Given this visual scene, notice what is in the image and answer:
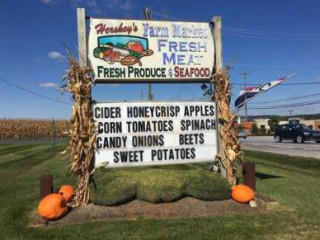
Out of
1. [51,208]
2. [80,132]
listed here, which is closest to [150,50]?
[80,132]

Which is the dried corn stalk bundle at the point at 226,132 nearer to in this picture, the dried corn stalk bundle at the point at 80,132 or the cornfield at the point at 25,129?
the dried corn stalk bundle at the point at 80,132

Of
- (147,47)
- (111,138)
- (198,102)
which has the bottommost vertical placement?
(111,138)

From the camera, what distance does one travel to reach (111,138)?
8.94 metres

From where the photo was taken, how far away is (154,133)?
9.23 m

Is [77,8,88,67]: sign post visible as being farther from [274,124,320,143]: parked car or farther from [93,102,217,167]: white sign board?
[274,124,320,143]: parked car

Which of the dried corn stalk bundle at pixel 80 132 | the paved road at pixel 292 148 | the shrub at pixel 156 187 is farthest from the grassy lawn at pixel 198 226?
the paved road at pixel 292 148

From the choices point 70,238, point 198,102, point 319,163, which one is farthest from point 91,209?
point 319,163

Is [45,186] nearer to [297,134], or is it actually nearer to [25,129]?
[297,134]

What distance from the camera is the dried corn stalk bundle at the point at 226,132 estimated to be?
9.52m

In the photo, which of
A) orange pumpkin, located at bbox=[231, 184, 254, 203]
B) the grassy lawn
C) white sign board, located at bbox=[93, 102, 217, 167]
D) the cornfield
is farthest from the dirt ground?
the cornfield

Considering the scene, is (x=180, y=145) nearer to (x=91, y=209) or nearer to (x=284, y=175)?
(x=91, y=209)

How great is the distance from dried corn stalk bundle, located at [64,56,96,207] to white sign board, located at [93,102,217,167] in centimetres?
22

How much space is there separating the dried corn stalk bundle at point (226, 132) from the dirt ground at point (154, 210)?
40.0 inches

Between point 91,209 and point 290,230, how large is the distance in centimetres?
348
